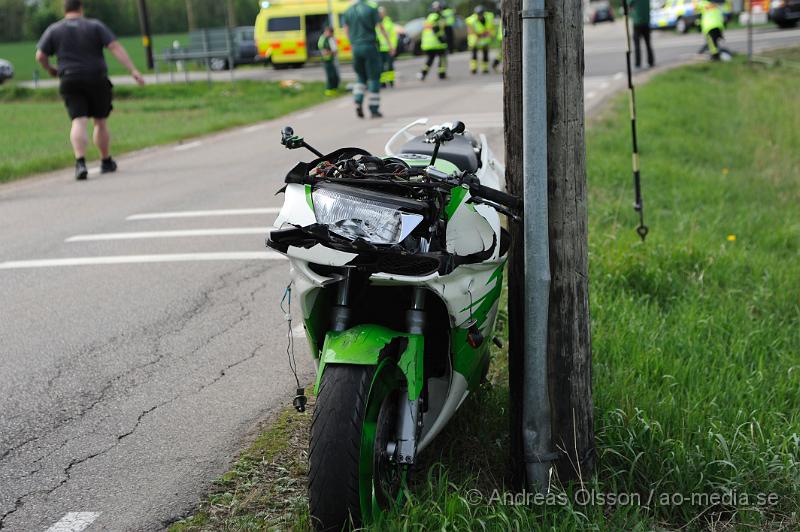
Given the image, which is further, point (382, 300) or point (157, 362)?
point (157, 362)

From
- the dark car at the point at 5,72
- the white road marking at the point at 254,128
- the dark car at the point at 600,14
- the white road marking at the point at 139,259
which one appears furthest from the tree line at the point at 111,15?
the white road marking at the point at 139,259

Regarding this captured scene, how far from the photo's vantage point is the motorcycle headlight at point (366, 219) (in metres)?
3.33

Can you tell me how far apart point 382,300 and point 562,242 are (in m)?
0.68

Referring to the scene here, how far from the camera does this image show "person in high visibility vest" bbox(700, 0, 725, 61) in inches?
933

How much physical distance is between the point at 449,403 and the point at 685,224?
218 inches

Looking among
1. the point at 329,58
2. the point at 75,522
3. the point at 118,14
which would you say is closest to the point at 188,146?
the point at 329,58

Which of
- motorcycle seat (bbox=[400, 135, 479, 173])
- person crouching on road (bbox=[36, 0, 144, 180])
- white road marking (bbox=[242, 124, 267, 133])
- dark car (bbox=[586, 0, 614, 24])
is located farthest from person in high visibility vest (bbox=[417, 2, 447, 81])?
dark car (bbox=[586, 0, 614, 24])

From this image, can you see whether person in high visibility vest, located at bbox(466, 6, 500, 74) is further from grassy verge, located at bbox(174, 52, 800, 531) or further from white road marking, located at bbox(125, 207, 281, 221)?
white road marking, located at bbox(125, 207, 281, 221)

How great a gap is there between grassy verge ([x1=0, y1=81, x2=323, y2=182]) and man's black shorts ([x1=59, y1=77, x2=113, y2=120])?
4.62 ft

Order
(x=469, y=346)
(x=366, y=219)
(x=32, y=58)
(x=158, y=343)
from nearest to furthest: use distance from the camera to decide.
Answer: (x=366, y=219), (x=469, y=346), (x=158, y=343), (x=32, y=58)

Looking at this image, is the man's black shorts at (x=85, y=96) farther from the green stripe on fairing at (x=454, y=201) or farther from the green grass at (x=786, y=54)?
the green grass at (x=786, y=54)

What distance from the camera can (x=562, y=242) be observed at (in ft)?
12.3

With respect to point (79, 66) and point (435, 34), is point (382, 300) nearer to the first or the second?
point (79, 66)

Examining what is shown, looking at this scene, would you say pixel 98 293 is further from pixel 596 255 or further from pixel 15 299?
pixel 596 255
